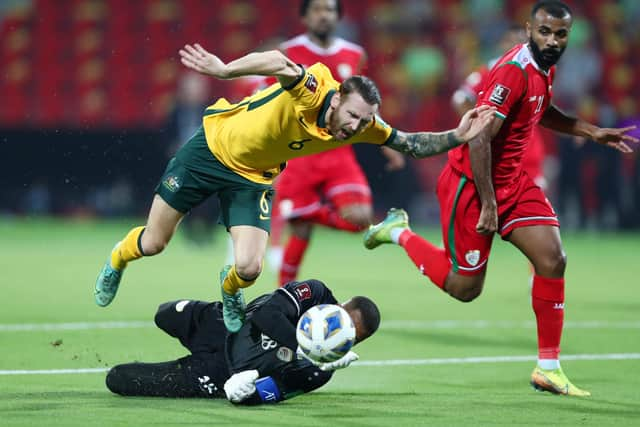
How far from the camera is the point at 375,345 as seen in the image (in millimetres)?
8258

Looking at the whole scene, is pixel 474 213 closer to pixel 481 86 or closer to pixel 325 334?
pixel 325 334

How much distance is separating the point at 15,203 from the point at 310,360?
16.0 metres

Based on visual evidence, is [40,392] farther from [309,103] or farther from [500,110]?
[500,110]

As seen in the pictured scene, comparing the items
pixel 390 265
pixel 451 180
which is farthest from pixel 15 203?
pixel 451 180

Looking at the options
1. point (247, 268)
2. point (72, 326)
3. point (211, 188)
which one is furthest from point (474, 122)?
point (72, 326)

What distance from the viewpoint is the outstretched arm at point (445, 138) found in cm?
656

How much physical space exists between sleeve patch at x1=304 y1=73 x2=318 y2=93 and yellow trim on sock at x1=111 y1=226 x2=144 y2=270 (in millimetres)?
1730

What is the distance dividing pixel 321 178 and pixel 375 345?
2214 millimetres

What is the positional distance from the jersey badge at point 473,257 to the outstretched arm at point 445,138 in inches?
31.4

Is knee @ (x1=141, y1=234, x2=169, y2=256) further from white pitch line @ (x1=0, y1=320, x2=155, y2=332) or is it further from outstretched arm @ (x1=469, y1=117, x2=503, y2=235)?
outstretched arm @ (x1=469, y1=117, x2=503, y2=235)

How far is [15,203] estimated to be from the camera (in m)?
20.8

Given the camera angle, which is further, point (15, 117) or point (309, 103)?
point (15, 117)

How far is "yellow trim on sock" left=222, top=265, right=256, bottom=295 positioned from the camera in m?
6.66

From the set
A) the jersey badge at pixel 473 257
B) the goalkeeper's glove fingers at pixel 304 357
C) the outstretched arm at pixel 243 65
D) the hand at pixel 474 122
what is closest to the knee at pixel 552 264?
the jersey badge at pixel 473 257
